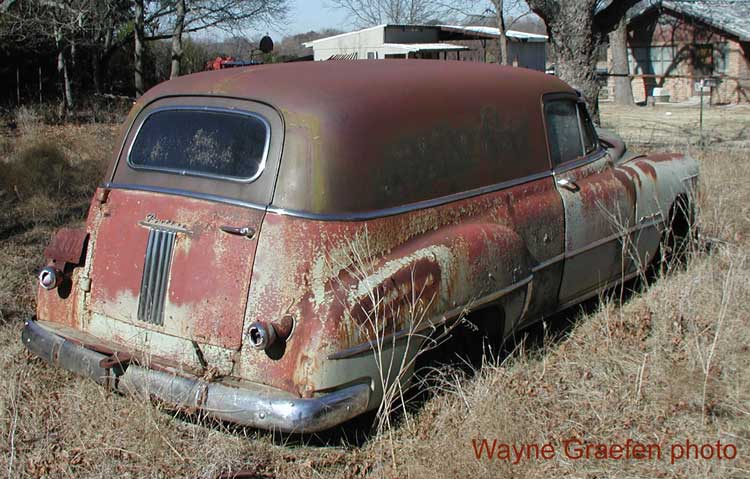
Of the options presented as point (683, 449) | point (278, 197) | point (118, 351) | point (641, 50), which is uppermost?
point (641, 50)

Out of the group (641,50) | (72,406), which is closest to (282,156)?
(72,406)

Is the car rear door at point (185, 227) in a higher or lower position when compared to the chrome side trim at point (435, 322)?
higher

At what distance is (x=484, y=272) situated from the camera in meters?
3.82

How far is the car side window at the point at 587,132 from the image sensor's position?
5133 mm

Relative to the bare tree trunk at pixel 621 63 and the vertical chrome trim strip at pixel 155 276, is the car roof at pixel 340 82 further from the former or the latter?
the bare tree trunk at pixel 621 63

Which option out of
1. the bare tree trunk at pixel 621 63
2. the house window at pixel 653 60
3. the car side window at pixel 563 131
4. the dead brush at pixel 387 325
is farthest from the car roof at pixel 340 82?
the house window at pixel 653 60

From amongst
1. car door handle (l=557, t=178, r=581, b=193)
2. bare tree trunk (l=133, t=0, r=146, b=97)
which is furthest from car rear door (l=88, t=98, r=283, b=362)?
bare tree trunk (l=133, t=0, r=146, b=97)

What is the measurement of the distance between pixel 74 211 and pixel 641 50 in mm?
27524

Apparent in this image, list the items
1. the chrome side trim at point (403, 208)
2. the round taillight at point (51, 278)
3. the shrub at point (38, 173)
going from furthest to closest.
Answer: the shrub at point (38, 173) → the round taillight at point (51, 278) → the chrome side trim at point (403, 208)

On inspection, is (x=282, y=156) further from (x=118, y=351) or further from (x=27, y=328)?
(x=27, y=328)

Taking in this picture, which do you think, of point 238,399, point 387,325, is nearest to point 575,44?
point 387,325

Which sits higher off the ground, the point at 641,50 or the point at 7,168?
the point at 641,50

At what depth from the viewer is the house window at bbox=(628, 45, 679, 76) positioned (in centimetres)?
2986

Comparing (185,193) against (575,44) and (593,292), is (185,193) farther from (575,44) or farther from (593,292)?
(575,44)
